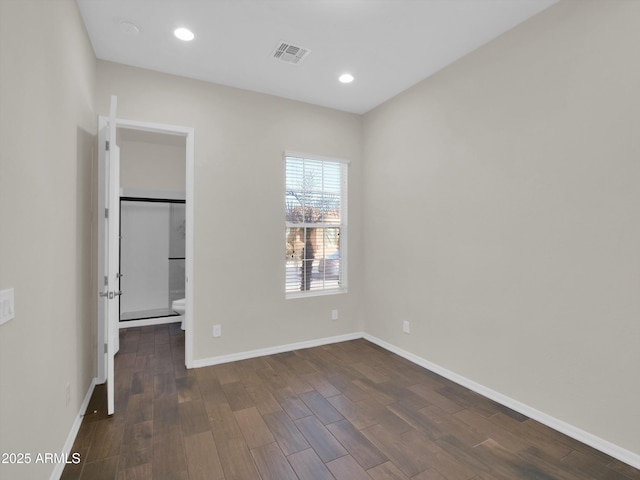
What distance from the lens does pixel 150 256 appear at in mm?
5344

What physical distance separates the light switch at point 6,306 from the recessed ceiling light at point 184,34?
2275 millimetres

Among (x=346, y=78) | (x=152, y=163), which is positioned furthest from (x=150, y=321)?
(x=346, y=78)

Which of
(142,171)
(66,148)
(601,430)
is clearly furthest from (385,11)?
(142,171)

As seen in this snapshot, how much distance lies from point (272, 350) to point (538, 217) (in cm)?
289

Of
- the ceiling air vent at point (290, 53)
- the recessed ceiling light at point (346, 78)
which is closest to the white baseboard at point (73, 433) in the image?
the ceiling air vent at point (290, 53)

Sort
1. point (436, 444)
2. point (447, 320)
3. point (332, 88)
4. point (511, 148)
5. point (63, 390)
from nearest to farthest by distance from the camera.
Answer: point (63, 390), point (436, 444), point (511, 148), point (447, 320), point (332, 88)

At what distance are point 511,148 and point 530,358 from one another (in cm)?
160

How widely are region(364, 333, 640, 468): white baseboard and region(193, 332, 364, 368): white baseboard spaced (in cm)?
87

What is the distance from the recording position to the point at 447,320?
3184 millimetres

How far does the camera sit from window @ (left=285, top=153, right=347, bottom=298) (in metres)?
4.00

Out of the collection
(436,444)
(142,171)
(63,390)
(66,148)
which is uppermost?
(142,171)

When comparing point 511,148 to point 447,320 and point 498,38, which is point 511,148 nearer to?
point 498,38

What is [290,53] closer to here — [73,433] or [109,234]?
A: [109,234]

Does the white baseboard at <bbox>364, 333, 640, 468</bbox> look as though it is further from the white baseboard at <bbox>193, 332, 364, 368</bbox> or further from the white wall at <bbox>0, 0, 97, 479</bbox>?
the white wall at <bbox>0, 0, 97, 479</bbox>
